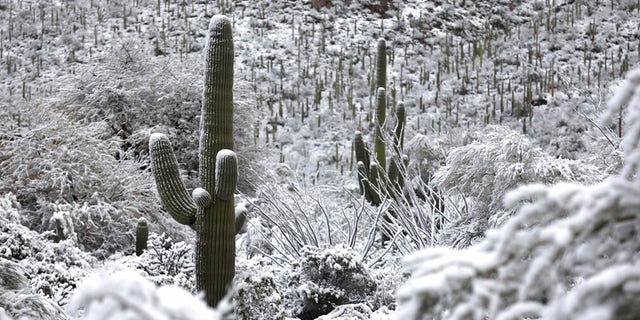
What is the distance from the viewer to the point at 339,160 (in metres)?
14.4

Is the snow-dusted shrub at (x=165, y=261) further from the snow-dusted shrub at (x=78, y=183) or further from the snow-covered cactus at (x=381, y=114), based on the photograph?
the snow-covered cactus at (x=381, y=114)

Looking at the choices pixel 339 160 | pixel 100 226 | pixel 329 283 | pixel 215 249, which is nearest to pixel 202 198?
pixel 215 249

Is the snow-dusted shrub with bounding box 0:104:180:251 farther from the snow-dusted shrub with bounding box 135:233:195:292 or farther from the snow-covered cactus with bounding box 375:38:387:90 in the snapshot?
the snow-covered cactus with bounding box 375:38:387:90

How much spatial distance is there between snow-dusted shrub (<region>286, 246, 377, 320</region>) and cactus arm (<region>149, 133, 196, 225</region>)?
4.00ft

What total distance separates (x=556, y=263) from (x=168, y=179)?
157 inches

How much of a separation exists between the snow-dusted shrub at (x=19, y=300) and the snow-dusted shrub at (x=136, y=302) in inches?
95.1

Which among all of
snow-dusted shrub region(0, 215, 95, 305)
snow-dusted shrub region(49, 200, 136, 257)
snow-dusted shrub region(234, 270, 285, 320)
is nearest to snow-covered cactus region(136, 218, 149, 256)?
snow-dusted shrub region(0, 215, 95, 305)

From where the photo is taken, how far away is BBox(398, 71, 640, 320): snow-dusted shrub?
3.51 feet

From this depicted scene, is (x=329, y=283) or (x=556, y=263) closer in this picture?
(x=556, y=263)

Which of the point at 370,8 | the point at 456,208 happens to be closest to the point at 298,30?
the point at 370,8

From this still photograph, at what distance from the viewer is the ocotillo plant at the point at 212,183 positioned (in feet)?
15.9

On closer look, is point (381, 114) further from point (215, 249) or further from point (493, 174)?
point (215, 249)

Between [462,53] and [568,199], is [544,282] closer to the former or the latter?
[568,199]

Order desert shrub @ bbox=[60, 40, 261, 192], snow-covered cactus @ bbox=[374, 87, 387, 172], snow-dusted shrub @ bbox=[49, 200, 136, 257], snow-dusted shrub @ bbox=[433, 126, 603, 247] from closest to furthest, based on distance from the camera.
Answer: snow-dusted shrub @ bbox=[433, 126, 603, 247], snow-dusted shrub @ bbox=[49, 200, 136, 257], snow-covered cactus @ bbox=[374, 87, 387, 172], desert shrub @ bbox=[60, 40, 261, 192]
